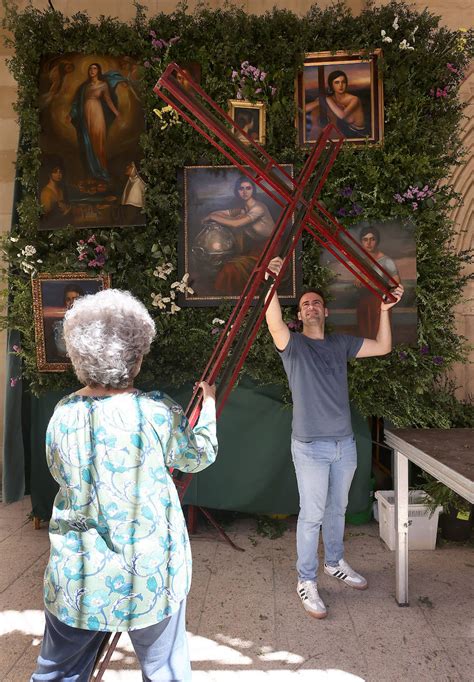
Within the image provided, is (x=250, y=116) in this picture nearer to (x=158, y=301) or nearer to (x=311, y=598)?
(x=158, y=301)

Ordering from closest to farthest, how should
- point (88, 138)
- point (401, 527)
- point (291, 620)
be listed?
point (291, 620), point (401, 527), point (88, 138)

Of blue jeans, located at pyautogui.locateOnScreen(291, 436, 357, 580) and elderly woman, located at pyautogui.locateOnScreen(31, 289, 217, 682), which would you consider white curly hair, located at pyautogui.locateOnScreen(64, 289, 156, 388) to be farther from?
blue jeans, located at pyautogui.locateOnScreen(291, 436, 357, 580)

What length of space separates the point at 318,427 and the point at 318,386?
0.77ft

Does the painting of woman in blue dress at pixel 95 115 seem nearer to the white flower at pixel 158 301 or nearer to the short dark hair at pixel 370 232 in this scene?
the white flower at pixel 158 301

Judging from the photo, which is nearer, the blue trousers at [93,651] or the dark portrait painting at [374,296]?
the blue trousers at [93,651]

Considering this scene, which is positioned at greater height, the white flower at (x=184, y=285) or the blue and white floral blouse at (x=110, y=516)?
the white flower at (x=184, y=285)

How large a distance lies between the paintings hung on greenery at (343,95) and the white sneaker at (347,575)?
300 cm

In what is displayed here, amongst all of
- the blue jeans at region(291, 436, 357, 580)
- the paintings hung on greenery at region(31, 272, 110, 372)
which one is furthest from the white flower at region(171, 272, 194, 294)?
the blue jeans at region(291, 436, 357, 580)

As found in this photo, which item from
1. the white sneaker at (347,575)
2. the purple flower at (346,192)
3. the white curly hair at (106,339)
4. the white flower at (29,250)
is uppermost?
the purple flower at (346,192)

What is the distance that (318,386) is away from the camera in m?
3.11

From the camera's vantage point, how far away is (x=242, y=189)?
13.6 feet

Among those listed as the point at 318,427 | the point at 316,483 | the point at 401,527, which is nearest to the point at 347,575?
the point at 401,527

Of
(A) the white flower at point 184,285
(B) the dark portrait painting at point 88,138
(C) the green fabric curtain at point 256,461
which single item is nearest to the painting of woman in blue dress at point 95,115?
(B) the dark portrait painting at point 88,138

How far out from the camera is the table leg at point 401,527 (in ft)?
9.82
